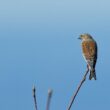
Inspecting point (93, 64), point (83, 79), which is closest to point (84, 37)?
point (93, 64)

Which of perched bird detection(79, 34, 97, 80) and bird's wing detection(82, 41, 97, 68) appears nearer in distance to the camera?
perched bird detection(79, 34, 97, 80)

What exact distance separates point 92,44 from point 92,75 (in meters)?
1.75

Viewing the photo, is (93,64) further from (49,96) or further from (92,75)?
(49,96)

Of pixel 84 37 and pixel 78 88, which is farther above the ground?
pixel 78 88

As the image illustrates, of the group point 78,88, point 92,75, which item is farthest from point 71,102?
point 92,75

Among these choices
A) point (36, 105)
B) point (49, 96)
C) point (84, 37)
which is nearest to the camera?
point (49, 96)

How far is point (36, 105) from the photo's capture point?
295cm

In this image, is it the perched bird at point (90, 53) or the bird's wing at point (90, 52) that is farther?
the bird's wing at point (90, 52)

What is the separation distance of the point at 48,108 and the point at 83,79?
979 millimetres

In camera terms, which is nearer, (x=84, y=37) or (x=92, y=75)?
(x=92, y=75)

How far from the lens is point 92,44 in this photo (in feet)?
28.3

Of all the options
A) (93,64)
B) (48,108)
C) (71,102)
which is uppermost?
(48,108)

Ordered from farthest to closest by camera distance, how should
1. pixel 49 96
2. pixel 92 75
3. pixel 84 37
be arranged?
pixel 84 37
pixel 92 75
pixel 49 96

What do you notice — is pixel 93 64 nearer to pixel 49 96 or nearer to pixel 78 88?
pixel 78 88
